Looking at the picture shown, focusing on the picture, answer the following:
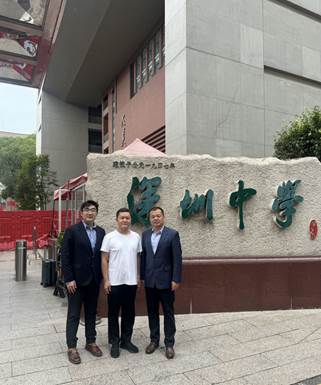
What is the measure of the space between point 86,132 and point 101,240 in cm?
3577

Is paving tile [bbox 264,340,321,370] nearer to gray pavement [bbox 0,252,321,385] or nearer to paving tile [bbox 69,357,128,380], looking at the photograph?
gray pavement [bbox 0,252,321,385]

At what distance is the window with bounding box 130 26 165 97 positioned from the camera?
69.6 feet

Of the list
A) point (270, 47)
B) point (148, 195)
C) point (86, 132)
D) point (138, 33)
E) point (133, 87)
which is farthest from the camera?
point (86, 132)

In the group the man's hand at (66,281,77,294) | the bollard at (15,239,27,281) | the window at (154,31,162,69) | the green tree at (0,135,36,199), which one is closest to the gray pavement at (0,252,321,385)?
the man's hand at (66,281,77,294)

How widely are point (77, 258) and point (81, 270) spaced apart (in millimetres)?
139

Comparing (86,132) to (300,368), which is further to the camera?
(86,132)

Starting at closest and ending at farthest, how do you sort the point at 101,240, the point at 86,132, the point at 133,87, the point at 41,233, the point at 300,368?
the point at 300,368 → the point at 101,240 → the point at 41,233 → the point at 133,87 → the point at 86,132

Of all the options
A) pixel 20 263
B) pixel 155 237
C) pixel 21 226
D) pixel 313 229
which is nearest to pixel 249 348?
pixel 155 237

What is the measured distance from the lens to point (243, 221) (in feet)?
20.9

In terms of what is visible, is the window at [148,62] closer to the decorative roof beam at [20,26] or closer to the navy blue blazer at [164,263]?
the decorative roof beam at [20,26]

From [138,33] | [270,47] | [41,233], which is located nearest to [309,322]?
[270,47]

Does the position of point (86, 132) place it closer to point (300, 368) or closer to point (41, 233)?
point (41, 233)

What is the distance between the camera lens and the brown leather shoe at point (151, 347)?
4359 mm

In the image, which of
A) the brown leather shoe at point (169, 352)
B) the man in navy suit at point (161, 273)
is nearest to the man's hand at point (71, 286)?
the man in navy suit at point (161, 273)
